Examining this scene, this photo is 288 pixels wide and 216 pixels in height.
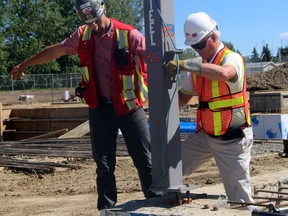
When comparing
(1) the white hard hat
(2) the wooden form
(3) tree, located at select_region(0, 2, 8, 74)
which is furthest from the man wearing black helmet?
(3) tree, located at select_region(0, 2, 8, 74)

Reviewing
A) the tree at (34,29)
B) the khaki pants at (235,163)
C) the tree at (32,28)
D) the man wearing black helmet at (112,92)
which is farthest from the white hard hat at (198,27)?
the tree at (32,28)

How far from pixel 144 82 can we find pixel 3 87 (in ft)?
158

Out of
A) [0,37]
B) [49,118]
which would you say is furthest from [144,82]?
[0,37]

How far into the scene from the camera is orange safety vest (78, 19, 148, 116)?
5680 millimetres

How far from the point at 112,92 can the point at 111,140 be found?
0.47 m

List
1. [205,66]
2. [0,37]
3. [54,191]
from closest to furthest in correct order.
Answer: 1. [205,66]
2. [54,191]
3. [0,37]

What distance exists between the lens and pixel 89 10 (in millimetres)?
5492

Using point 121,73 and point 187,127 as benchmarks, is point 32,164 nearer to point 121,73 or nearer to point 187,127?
point 187,127

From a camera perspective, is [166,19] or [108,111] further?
[108,111]

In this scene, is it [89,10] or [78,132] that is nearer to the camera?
[89,10]

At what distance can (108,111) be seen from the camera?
19.0 ft

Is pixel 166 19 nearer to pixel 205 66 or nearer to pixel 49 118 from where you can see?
pixel 205 66

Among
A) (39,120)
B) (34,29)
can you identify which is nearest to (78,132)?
(39,120)

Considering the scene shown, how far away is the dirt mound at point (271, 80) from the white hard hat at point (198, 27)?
829 inches
